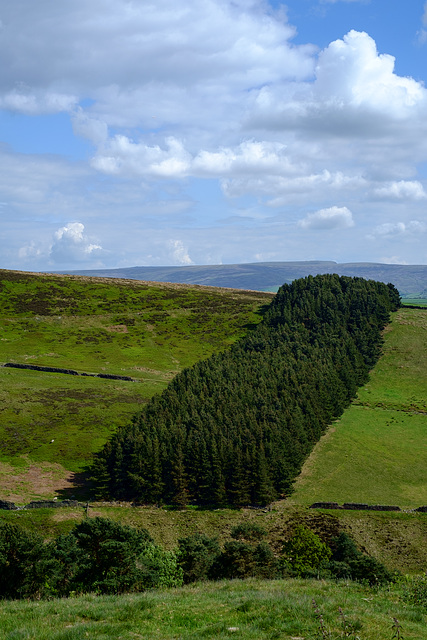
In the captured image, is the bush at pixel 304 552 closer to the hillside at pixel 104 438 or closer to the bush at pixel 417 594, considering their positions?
the hillside at pixel 104 438

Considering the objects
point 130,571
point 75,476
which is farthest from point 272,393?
point 130,571

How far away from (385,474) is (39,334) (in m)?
137

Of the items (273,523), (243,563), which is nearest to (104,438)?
(273,523)

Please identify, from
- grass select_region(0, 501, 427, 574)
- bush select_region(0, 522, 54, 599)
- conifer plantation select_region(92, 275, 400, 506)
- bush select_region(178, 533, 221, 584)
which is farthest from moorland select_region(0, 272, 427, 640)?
bush select_region(0, 522, 54, 599)

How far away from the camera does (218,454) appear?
3484 inches

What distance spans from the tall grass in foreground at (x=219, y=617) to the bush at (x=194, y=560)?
20584 millimetres

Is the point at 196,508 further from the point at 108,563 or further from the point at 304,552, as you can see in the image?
the point at 108,563

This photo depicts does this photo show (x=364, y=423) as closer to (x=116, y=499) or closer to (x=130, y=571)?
(x=116, y=499)

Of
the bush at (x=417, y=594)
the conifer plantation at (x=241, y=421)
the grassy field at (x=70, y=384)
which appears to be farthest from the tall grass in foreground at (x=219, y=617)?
the grassy field at (x=70, y=384)

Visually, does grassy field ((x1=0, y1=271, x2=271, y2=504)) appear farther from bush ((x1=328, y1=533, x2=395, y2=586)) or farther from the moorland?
bush ((x1=328, y1=533, x2=395, y2=586))

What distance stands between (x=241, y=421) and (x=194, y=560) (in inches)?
2162

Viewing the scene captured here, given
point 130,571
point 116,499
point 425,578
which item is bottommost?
point 116,499

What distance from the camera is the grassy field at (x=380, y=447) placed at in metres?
85.0

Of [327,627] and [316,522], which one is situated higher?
[327,627]
